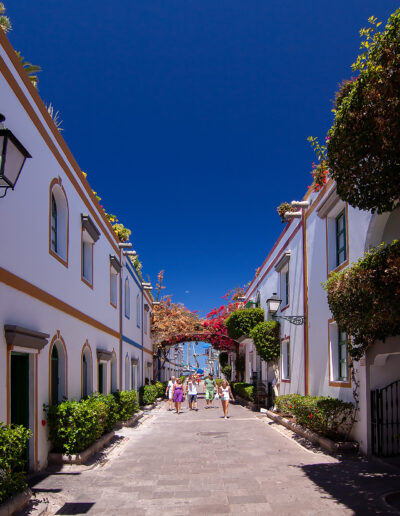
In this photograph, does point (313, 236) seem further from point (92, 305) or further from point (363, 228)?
point (92, 305)

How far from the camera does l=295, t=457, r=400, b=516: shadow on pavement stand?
6.76 metres

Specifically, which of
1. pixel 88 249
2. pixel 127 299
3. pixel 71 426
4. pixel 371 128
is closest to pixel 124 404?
pixel 88 249

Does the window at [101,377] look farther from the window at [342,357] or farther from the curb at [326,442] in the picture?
the window at [342,357]

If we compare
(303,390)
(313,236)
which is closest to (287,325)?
(303,390)

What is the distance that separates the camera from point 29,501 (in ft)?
21.9

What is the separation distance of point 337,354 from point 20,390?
7135 millimetres

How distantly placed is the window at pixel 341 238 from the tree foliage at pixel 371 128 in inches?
206

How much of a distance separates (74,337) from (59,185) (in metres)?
3.37

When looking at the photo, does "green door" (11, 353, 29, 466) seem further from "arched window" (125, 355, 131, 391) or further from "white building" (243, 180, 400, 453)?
"arched window" (125, 355, 131, 391)

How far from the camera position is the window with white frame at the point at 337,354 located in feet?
38.9

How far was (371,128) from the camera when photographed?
19.6ft

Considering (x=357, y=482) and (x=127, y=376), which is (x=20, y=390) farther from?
(x=127, y=376)

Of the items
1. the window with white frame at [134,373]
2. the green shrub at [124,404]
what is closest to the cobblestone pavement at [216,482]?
the green shrub at [124,404]

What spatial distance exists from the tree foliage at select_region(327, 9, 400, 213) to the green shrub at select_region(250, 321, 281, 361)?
13450 mm
